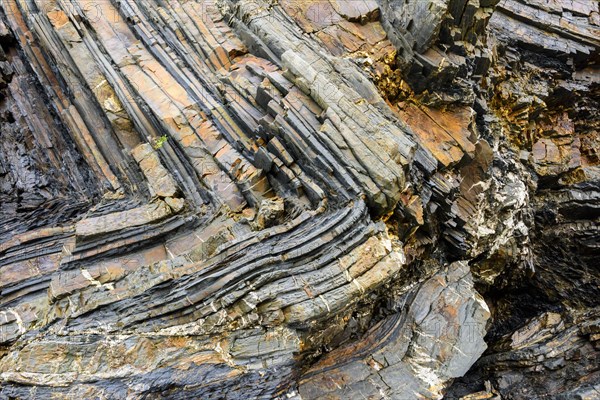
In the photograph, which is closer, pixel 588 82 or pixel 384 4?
pixel 384 4

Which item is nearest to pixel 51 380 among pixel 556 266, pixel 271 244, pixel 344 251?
pixel 271 244

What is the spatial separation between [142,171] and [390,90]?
19.7 ft

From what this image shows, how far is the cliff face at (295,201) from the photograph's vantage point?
8.10 meters

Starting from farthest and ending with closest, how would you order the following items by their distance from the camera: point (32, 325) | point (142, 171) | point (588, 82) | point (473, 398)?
1. point (588, 82)
2. point (473, 398)
3. point (142, 171)
4. point (32, 325)

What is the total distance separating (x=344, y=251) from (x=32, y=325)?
213 inches

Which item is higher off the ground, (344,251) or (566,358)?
(344,251)

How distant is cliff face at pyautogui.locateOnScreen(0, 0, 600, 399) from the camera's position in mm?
8102

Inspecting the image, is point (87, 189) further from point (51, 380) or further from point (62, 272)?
point (51, 380)

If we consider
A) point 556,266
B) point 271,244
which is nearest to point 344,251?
point 271,244

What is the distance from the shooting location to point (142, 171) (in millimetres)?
10547

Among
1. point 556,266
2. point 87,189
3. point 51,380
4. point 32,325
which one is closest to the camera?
point 51,380

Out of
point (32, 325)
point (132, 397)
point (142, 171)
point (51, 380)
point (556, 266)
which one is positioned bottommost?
point (556, 266)

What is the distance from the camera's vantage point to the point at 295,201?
9547 mm

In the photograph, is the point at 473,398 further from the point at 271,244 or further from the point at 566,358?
the point at 271,244
